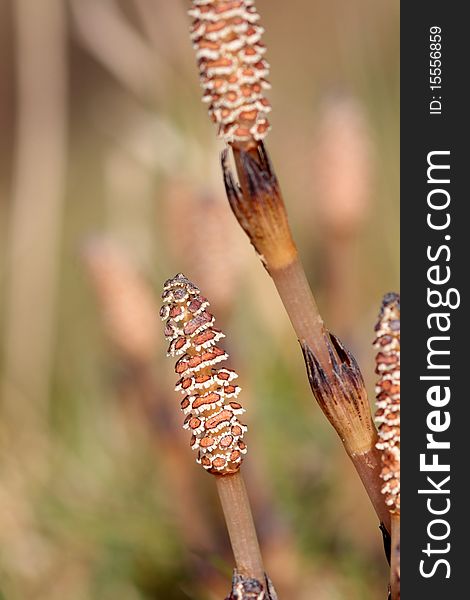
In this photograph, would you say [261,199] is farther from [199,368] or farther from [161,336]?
[161,336]

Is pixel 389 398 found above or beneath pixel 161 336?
beneath

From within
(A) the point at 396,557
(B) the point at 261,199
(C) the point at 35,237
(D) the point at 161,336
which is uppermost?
(C) the point at 35,237

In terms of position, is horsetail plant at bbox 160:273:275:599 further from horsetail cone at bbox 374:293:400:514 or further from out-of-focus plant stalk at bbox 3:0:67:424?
out-of-focus plant stalk at bbox 3:0:67:424

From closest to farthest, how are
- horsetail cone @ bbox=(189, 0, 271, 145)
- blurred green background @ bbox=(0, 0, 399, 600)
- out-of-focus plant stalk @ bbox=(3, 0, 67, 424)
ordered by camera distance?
1. horsetail cone @ bbox=(189, 0, 271, 145)
2. blurred green background @ bbox=(0, 0, 399, 600)
3. out-of-focus plant stalk @ bbox=(3, 0, 67, 424)

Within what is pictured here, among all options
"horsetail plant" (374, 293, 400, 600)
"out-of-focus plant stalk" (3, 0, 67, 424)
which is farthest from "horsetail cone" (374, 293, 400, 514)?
"out-of-focus plant stalk" (3, 0, 67, 424)

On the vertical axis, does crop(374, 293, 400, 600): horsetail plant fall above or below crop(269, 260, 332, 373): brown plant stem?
below

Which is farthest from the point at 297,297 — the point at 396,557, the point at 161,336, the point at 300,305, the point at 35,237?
the point at 35,237

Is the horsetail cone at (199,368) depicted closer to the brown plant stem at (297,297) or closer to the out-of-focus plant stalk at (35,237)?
the brown plant stem at (297,297)
